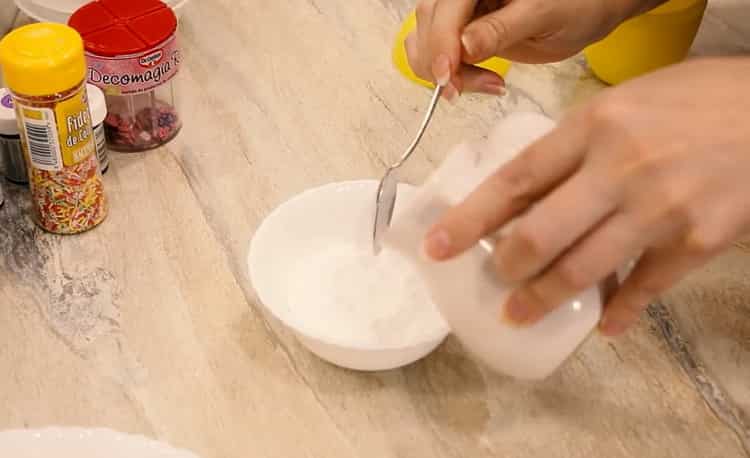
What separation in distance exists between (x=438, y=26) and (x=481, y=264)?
0.84 feet

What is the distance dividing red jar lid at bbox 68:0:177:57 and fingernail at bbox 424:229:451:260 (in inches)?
18.0

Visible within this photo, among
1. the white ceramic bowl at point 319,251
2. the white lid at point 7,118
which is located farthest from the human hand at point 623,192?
the white lid at point 7,118

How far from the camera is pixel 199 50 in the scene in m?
1.06

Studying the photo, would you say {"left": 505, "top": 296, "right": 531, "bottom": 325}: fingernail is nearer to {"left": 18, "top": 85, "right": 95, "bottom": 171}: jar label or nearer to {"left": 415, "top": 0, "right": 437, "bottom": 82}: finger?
{"left": 415, "top": 0, "right": 437, "bottom": 82}: finger

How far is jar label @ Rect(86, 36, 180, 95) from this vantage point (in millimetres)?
862

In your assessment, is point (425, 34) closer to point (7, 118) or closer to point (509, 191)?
point (509, 191)

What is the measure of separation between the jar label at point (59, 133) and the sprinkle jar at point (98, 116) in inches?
2.0

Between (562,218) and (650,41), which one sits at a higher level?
(562,218)

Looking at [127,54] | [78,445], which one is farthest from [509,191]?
[127,54]

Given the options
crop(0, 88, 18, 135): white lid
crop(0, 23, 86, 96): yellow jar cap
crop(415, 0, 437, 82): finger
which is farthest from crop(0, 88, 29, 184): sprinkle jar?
crop(415, 0, 437, 82): finger

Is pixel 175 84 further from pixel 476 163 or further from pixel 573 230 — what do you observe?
pixel 573 230

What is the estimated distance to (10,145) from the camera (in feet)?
2.85

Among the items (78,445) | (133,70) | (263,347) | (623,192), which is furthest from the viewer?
(133,70)

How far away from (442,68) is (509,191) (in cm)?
24
